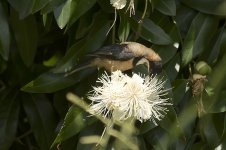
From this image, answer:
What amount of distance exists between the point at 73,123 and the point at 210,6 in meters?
0.33

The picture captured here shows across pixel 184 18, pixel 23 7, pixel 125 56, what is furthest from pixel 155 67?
pixel 23 7

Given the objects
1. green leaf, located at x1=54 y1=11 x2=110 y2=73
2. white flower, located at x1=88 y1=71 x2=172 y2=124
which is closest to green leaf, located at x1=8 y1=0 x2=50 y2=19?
green leaf, located at x1=54 y1=11 x2=110 y2=73

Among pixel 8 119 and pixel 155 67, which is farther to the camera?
pixel 8 119

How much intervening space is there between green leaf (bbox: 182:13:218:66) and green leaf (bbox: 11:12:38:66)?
1.08 ft

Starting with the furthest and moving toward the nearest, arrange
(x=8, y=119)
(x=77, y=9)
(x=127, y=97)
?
1. (x=8, y=119)
2. (x=77, y=9)
3. (x=127, y=97)

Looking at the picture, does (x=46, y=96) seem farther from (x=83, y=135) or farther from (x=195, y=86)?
(x=195, y=86)

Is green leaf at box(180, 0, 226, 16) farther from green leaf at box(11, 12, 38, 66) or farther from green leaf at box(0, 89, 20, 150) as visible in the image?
green leaf at box(0, 89, 20, 150)

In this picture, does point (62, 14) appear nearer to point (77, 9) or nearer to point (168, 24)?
point (77, 9)

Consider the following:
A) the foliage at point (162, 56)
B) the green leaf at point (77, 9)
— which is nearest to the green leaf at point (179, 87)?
the foliage at point (162, 56)

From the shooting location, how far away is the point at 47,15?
112cm

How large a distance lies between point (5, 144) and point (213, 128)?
45 centimetres

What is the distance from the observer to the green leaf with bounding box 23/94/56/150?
4.24ft

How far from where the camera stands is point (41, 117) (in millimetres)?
1303

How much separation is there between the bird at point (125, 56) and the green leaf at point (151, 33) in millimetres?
64
